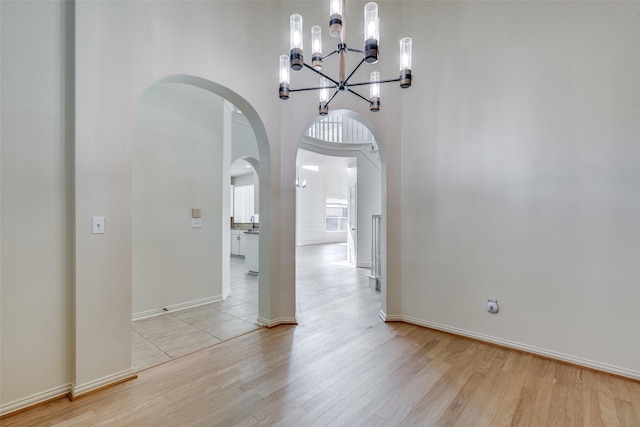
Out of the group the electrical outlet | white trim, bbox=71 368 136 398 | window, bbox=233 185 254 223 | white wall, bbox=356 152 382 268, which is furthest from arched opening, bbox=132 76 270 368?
window, bbox=233 185 254 223

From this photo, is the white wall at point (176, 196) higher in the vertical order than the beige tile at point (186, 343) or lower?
higher

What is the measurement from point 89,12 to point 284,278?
267cm

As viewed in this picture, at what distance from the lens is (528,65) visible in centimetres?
254

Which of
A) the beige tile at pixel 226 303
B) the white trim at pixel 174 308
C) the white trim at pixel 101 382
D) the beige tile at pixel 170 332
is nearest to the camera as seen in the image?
the white trim at pixel 101 382

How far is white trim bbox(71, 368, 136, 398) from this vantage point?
186cm

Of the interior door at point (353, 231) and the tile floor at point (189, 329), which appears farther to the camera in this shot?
the interior door at point (353, 231)

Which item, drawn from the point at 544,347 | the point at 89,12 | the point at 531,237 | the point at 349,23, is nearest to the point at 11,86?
the point at 89,12

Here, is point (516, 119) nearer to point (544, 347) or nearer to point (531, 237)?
point (531, 237)

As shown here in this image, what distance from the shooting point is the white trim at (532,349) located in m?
2.16

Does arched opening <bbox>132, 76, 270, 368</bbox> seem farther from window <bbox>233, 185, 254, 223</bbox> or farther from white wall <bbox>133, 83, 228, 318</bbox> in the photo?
window <bbox>233, 185, 254, 223</bbox>

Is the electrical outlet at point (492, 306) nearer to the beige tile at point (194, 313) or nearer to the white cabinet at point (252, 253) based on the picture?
the beige tile at point (194, 313)

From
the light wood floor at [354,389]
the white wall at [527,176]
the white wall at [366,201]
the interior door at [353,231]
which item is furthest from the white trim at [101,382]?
the interior door at [353,231]

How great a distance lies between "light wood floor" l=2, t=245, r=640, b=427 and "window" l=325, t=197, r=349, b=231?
10.3 meters

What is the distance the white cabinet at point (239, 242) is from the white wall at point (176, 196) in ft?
15.4
